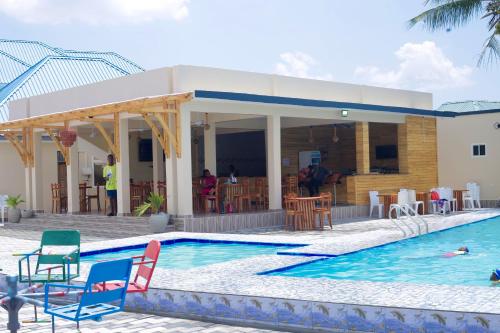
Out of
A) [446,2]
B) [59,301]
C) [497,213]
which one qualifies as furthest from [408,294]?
[446,2]

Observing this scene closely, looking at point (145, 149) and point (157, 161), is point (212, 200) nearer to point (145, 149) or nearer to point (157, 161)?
point (157, 161)

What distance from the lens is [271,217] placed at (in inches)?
663

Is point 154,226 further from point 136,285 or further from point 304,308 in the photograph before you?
point 304,308

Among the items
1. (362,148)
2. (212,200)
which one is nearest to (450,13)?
(362,148)

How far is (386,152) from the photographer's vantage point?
24547mm

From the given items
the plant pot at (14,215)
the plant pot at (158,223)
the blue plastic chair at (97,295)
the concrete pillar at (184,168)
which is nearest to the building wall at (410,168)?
the concrete pillar at (184,168)

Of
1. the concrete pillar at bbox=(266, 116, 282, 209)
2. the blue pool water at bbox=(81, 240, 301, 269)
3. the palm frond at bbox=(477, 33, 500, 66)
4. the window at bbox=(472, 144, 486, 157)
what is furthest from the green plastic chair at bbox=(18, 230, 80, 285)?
the window at bbox=(472, 144, 486, 157)

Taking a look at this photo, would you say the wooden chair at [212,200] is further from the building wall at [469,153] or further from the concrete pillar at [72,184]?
the building wall at [469,153]

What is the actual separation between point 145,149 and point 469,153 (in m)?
11.5

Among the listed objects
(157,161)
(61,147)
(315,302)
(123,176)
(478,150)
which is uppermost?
(61,147)

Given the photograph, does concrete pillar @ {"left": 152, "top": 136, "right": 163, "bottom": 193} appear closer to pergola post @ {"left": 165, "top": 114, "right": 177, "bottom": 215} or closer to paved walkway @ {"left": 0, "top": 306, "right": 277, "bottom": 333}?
pergola post @ {"left": 165, "top": 114, "right": 177, "bottom": 215}

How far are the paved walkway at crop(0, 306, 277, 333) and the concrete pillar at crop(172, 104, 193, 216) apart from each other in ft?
26.5

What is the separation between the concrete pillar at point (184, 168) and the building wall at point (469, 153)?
1065cm

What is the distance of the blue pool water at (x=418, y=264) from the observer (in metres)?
9.43
